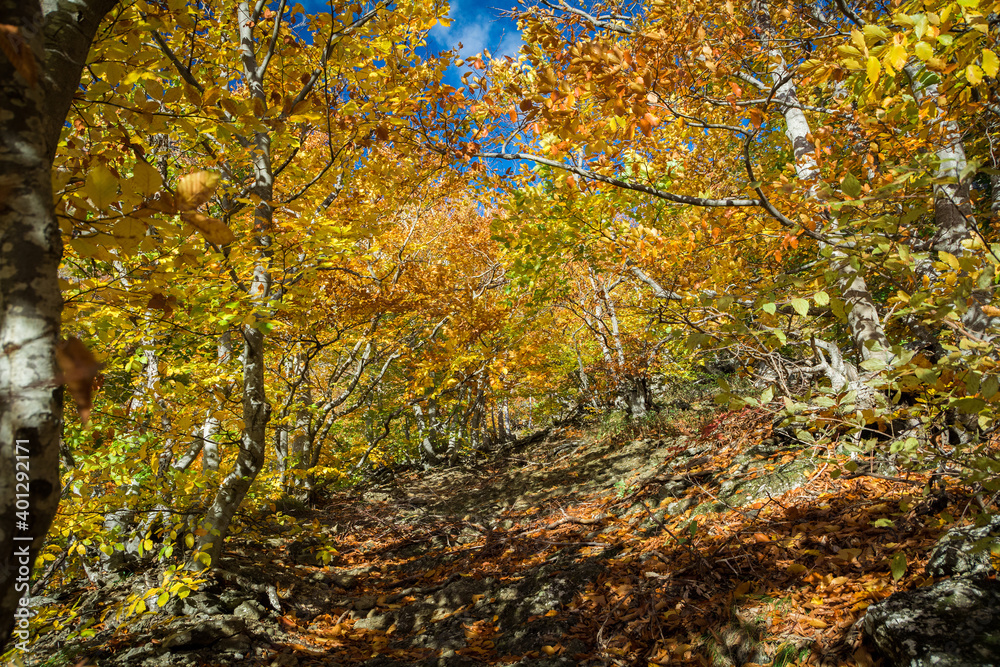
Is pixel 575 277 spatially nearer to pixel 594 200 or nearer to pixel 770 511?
pixel 594 200

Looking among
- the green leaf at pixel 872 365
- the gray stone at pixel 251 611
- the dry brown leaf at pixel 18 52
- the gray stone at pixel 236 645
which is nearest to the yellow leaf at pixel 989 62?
the green leaf at pixel 872 365

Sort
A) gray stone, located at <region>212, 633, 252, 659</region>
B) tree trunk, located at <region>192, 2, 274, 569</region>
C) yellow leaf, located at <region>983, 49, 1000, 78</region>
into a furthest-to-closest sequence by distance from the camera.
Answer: tree trunk, located at <region>192, 2, 274, 569</region>, gray stone, located at <region>212, 633, 252, 659</region>, yellow leaf, located at <region>983, 49, 1000, 78</region>

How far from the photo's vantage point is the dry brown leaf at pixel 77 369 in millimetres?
901

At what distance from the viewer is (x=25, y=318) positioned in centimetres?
96

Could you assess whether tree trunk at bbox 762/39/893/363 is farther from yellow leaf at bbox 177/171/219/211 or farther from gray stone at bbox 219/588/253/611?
gray stone at bbox 219/588/253/611

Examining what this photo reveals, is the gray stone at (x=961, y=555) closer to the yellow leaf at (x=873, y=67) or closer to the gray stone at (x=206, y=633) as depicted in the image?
the yellow leaf at (x=873, y=67)

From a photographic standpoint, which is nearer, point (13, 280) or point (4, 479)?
point (4, 479)

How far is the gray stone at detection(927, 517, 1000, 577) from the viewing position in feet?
7.68

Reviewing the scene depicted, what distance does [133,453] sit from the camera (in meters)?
4.66

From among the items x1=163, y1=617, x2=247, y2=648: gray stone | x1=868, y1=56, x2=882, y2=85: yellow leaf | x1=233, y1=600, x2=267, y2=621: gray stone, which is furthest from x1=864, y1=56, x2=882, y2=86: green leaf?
x1=233, y1=600, x2=267, y2=621: gray stone

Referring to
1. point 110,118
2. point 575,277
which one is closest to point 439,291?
point 575,277

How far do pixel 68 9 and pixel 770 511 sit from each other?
546 centimetres

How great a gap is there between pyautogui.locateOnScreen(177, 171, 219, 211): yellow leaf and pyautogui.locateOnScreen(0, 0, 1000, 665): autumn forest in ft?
0.04

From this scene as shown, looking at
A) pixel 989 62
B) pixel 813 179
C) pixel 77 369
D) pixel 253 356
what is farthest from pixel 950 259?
pixel 253 356
